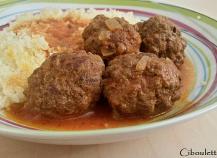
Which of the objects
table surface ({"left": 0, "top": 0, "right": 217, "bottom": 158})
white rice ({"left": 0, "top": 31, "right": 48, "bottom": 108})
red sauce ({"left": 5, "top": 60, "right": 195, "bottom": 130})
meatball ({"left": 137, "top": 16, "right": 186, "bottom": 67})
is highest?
meatball ({"left": 137, "top": 16, "right": 186, "bottom": 67})

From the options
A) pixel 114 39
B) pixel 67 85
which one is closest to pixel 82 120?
pixel 67 85

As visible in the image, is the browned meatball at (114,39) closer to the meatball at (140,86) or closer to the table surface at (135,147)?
the meatball at (140,86)

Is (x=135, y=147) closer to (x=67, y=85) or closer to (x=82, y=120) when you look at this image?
(x=82, y=120)

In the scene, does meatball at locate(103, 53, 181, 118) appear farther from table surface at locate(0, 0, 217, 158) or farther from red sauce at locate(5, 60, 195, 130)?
table surface at locate(0, 0, 217, 158)

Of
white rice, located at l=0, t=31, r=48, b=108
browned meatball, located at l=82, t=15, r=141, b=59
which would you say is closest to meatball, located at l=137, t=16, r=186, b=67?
browned meatball, located at l=82, t=15, r=141, b=59

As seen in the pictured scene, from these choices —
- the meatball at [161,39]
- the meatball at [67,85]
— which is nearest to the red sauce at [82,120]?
the meatball at [67,85]

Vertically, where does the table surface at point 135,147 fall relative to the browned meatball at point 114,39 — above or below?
below

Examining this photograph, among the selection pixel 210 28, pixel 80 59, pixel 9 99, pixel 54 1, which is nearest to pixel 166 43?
A: pixel 210 28
